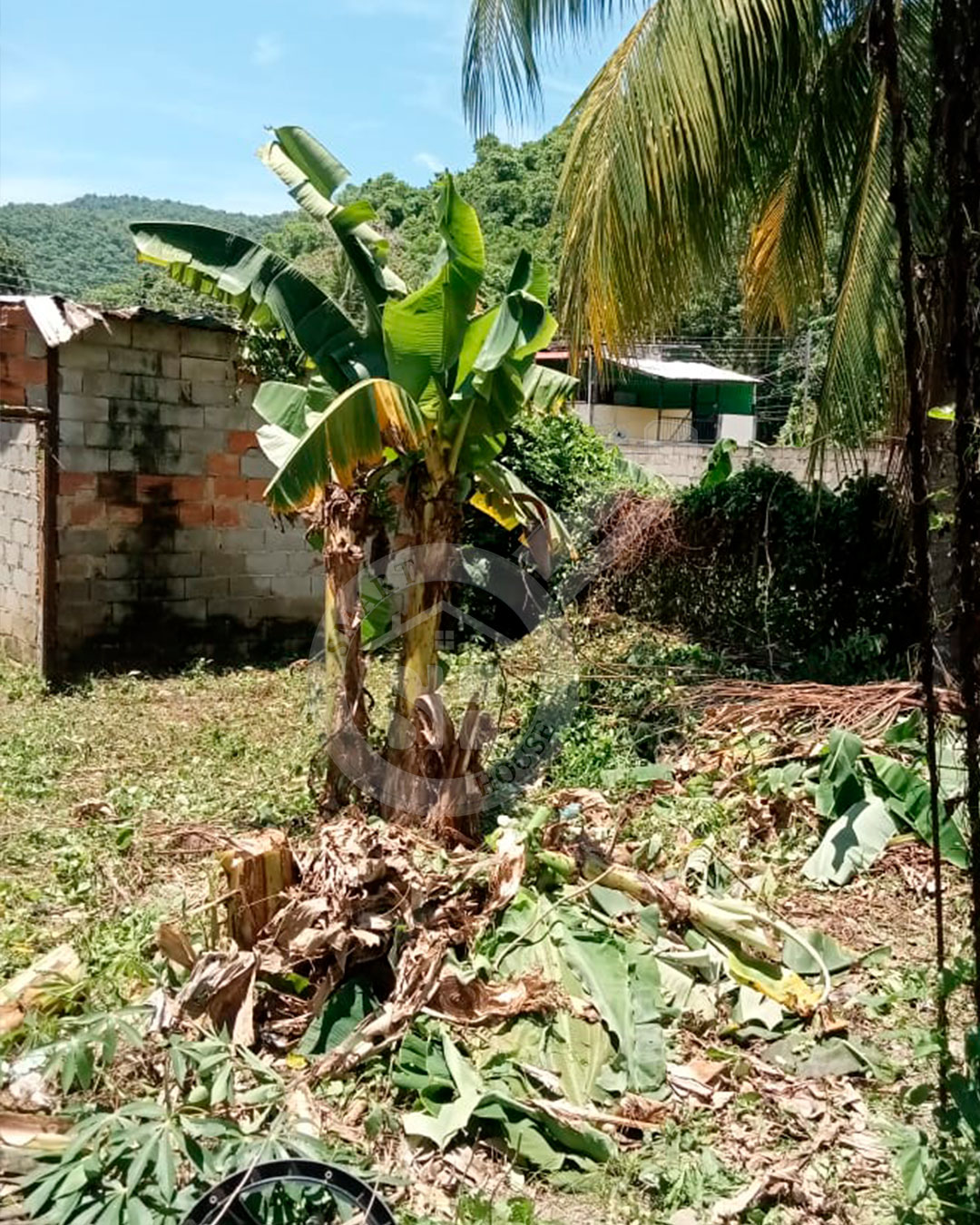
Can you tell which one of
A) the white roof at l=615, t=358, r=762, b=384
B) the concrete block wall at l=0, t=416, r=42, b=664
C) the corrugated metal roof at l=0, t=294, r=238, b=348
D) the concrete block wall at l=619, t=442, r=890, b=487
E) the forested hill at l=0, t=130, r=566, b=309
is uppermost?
the forested hill at l=0, t=130, r=566, b=309

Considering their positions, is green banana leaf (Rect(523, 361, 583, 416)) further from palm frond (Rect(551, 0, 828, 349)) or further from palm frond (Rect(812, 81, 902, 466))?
palm frond (Rect(812, 81, 902, 466))

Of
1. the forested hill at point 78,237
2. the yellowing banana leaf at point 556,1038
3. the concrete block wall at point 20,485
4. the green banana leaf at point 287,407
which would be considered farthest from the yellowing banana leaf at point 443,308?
the forested hill at point 78,237

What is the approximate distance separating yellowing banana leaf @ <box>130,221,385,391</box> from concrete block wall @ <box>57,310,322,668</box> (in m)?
2.50

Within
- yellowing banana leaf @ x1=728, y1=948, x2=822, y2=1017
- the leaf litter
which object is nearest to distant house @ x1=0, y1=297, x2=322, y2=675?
the leaf litter

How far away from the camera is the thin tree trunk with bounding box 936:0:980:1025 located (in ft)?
7.39

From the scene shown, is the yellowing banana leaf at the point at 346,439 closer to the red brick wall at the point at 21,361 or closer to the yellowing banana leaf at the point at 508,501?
the yellowing banana leaf at the point at 508,501

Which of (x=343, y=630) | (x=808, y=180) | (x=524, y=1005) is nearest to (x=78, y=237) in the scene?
(x=808, y=180)

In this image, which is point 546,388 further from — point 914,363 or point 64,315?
point 64,315

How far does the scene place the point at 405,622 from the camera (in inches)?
220

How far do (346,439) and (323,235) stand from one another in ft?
26.6

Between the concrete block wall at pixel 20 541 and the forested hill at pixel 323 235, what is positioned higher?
the forested hill at pixel 323 235

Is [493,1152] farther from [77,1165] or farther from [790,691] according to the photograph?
[790,691]

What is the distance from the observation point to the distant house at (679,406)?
89.8ft

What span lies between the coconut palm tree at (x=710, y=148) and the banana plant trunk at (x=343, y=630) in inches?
86.5
